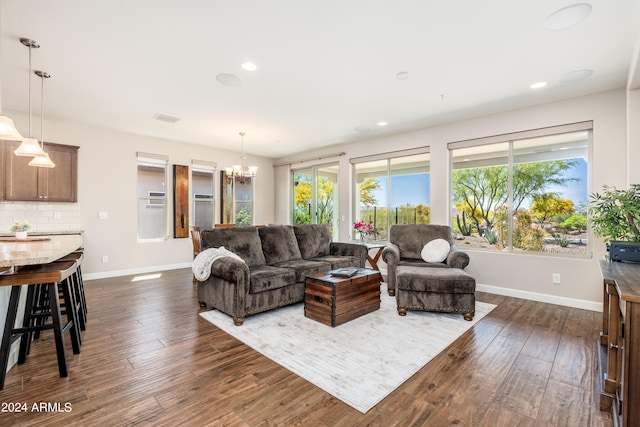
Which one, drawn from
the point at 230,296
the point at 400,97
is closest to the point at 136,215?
the point at 230,296

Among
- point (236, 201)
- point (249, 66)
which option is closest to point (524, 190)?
point (249, 66)

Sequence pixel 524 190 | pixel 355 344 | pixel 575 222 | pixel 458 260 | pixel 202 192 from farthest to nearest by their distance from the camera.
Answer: pixel 202 192, pixel 524 190, pixel 575 222, pixel 458 260, pixel 355 344

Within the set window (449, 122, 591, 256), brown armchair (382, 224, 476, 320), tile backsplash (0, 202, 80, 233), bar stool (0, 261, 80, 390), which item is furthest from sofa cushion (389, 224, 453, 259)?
tile backsplash (0, 202, 80, 233)

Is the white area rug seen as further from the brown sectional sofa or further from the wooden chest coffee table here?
the brown sectional sofa

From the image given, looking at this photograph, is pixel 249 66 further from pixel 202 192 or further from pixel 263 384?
pixel 202 192

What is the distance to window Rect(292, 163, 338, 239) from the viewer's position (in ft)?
22.1

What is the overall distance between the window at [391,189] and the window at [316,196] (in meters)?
0.68

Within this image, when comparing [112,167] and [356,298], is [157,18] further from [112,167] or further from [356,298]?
[112,167]

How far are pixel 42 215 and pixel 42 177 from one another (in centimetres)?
61

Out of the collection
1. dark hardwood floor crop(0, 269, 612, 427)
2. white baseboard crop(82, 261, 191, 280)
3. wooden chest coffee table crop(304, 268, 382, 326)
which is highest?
wooden chest coffee table crop(304, 268, 382, 326)

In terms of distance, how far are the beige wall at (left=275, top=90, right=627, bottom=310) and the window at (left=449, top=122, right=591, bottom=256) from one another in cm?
14

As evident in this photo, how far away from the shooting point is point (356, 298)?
10.3 feet

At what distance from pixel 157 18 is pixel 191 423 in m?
2.80

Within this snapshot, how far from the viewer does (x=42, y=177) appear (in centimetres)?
450
